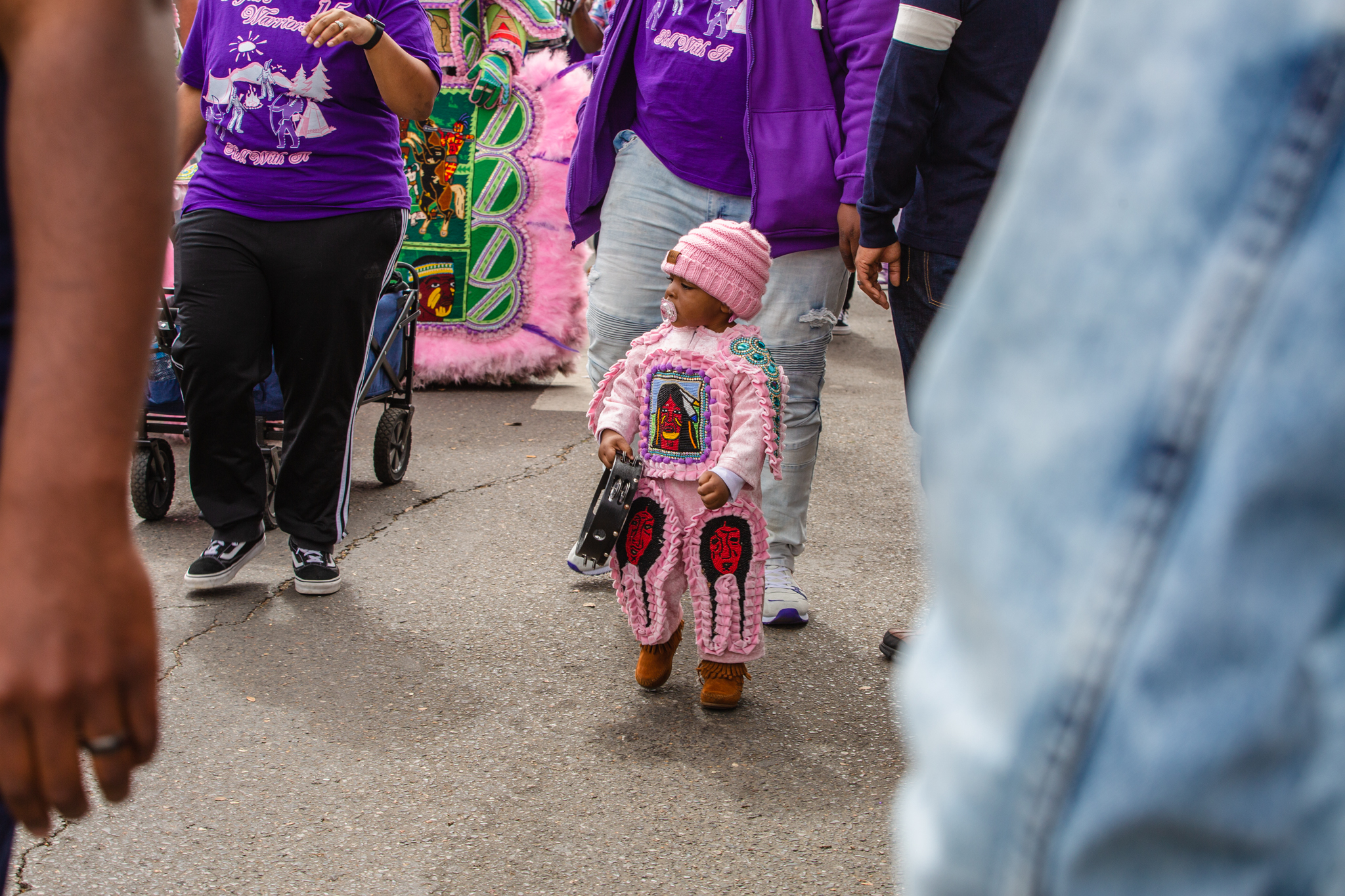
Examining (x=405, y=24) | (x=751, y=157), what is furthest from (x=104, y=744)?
(x=405, y=24)

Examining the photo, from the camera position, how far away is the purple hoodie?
3.11m

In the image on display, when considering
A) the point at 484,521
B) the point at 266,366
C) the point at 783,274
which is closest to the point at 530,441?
the point at 484,521

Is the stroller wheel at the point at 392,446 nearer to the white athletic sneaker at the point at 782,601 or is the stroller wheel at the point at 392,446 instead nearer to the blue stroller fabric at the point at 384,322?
the blue stroller fabric at the point at 384,322

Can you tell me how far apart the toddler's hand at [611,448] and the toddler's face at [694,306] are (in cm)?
31

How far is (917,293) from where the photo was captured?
2846mm

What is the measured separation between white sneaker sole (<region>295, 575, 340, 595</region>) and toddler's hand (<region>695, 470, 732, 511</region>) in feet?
4.62

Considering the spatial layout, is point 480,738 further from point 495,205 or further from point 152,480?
point 495,205

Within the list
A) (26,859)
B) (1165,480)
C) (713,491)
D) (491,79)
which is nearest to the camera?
(1165,480)

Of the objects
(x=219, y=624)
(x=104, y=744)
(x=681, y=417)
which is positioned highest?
(x=104, y=744)

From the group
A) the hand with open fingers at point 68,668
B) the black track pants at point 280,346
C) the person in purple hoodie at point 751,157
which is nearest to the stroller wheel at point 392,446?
the black track pants at point 280,346

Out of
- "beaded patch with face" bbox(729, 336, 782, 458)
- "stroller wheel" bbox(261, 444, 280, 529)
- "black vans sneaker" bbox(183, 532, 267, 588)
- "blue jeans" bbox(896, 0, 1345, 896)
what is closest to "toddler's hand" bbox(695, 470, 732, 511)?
"beaded patch with face" bbox(729, 336, 782, 458)

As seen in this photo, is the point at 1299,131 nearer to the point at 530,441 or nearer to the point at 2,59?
the point at 2,59

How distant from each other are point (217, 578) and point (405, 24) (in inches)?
66.4

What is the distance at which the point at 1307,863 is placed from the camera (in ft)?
1.70
